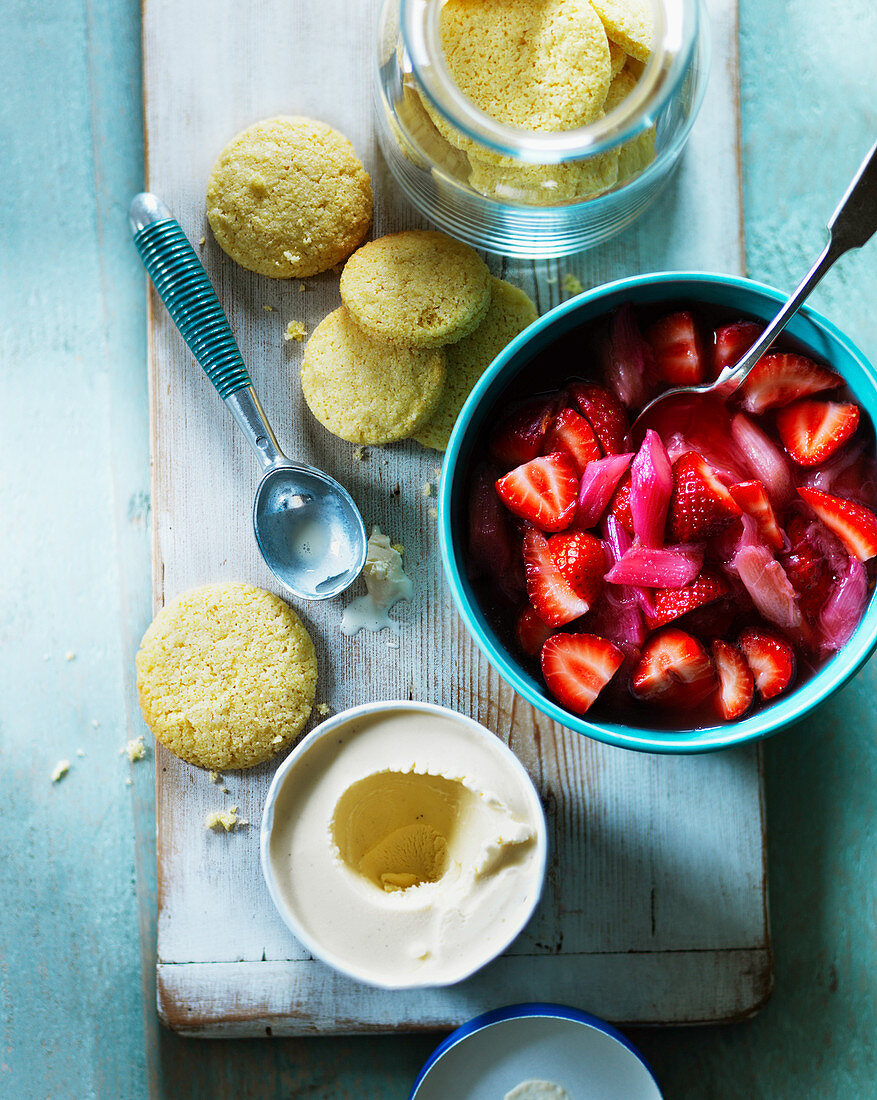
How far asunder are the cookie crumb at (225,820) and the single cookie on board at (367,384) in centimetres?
47

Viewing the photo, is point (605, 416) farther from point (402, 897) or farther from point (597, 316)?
point (402, 897)

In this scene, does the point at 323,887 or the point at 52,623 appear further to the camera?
the point at 52,623

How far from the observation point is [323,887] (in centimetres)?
101

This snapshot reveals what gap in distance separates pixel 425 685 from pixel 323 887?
26 cm

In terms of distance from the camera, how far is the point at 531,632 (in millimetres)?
938

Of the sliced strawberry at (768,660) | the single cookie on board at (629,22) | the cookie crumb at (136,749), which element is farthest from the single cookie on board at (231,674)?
the single cookie on board at (629,22)

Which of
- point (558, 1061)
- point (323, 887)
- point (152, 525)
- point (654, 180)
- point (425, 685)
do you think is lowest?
point (558, 1061)

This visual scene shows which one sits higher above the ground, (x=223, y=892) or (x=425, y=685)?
(x=425, y=685)

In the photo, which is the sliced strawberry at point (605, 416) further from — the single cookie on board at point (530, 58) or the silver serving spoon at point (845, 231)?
the single cookie on board at point (530, 58)

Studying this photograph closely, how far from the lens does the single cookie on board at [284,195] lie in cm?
103

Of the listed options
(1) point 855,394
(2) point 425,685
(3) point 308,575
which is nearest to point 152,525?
(3) point 308,575

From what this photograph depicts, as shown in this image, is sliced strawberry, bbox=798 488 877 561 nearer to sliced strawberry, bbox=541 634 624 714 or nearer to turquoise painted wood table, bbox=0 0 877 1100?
sliced strawberry, bbox=541 634 624 714

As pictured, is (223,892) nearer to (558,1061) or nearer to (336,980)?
(336,980)

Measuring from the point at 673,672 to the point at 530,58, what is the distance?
2.05ft
